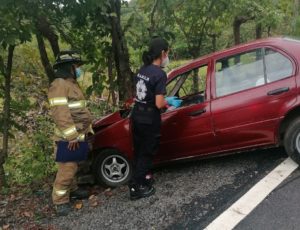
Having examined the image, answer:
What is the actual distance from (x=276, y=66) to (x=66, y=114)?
259 cm

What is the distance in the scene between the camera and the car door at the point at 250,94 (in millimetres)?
5172

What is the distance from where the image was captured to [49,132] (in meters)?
8.96

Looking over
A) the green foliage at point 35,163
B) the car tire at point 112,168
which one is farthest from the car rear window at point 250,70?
the green foliage at point 35,163

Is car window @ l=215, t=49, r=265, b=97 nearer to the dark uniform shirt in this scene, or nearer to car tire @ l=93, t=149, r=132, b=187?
the dark uniform shirt

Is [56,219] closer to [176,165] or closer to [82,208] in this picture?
[82,208]

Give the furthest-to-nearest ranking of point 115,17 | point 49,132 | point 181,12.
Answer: point 181,12
point 49,132
point 115,17

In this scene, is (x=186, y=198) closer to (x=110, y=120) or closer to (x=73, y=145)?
(x=73, y=145)

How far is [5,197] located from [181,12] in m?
5.46

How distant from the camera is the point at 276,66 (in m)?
5.25

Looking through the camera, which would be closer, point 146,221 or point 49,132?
point 146,221

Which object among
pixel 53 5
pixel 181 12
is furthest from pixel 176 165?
pixel 181 12

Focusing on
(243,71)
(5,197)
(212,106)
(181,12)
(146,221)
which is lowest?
(5,197)

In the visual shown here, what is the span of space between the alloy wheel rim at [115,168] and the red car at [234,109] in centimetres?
7

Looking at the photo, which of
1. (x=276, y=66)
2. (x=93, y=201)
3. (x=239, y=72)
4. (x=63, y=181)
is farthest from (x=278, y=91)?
A: (x=63, y=181)
